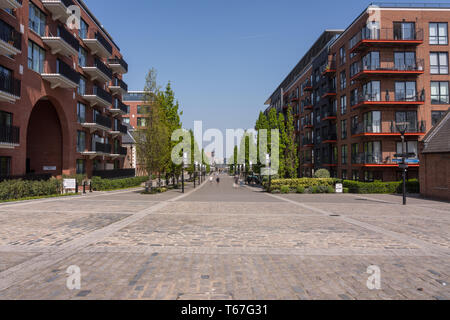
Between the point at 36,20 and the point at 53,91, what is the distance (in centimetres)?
575

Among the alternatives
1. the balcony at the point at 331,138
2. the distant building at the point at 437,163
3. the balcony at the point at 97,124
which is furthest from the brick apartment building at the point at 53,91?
the distant building at the point at 437,163

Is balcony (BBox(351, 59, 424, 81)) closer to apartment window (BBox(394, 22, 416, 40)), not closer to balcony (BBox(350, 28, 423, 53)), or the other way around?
balcony (BBox(350, 28, 423, 53))

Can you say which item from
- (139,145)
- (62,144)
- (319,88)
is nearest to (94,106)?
(62,144)

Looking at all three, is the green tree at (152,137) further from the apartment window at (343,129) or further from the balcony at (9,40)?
the apartment window at (343,129)

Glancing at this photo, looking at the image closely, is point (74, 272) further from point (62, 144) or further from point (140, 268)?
point (62, 144)

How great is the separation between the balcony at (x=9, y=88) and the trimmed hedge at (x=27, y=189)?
5.74 m

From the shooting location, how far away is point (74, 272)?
500 centimetres

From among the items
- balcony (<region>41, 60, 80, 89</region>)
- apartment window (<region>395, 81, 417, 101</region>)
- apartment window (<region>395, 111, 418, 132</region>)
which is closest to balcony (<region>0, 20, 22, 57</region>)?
balcony (<region>41, 60, 80, 89</region>)

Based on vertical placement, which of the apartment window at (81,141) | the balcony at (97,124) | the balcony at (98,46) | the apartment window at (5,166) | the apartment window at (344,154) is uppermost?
the balcony at (98,46)

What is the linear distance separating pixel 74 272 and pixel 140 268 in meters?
1.18

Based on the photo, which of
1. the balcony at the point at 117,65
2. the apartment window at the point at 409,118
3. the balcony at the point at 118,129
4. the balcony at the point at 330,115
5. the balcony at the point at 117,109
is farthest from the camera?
the balcony at the point at 118,129

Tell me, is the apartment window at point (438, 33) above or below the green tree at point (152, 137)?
above

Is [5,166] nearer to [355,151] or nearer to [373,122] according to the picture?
[373,122]

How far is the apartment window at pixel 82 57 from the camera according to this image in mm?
29906
